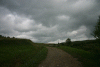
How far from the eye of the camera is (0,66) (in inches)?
351

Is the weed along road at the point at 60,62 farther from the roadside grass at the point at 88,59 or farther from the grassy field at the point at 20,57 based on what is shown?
the grassy field at the point at 20,57

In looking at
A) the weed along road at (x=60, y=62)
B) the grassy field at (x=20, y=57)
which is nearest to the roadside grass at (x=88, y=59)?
the weed along road at (x=60, y=62)

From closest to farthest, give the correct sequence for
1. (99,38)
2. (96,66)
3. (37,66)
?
(96,66), (37,66), (99,38)

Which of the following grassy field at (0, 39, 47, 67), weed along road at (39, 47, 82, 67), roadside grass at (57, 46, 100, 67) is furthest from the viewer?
grassy field at (0, 39, 47, 67)

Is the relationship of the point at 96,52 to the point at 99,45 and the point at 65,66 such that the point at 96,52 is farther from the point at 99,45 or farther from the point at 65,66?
the point at 65,66

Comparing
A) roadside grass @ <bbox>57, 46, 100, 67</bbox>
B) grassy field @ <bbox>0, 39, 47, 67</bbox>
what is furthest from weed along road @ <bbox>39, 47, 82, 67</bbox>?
grassy field @ <bbox>0, 39, 47, 67</bbox>

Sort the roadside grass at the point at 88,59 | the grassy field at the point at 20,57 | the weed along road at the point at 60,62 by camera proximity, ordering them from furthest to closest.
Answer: the grassy field at the point at 20,57, the weed along road at the point at 60,62, the roadside grass at the point at 88,59

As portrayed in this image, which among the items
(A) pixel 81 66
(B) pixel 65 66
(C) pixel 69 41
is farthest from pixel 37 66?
(C) pixel 69 41

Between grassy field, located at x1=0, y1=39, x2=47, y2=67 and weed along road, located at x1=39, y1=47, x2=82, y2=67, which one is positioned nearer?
weed along road, located at x1=39, y1=47, x2=82, y2=67

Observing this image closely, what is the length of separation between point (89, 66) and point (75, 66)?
1363mm

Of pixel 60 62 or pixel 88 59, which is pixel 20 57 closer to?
pixel 60 62

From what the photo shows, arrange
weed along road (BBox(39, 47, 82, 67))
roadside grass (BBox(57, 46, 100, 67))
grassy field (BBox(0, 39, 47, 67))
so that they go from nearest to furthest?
roadside grass (BBox(57, 46, 100, 67)) < weed along road (BBox(39, 47, 82, 67)) < grassy field (BBox(0, 39, 47, 67))

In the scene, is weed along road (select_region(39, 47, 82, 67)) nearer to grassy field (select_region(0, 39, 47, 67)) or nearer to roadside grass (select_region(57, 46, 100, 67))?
roadside grass (select_region(57, 46, 100, 67))

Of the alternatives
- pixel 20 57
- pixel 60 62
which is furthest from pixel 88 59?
pixel 20 57
